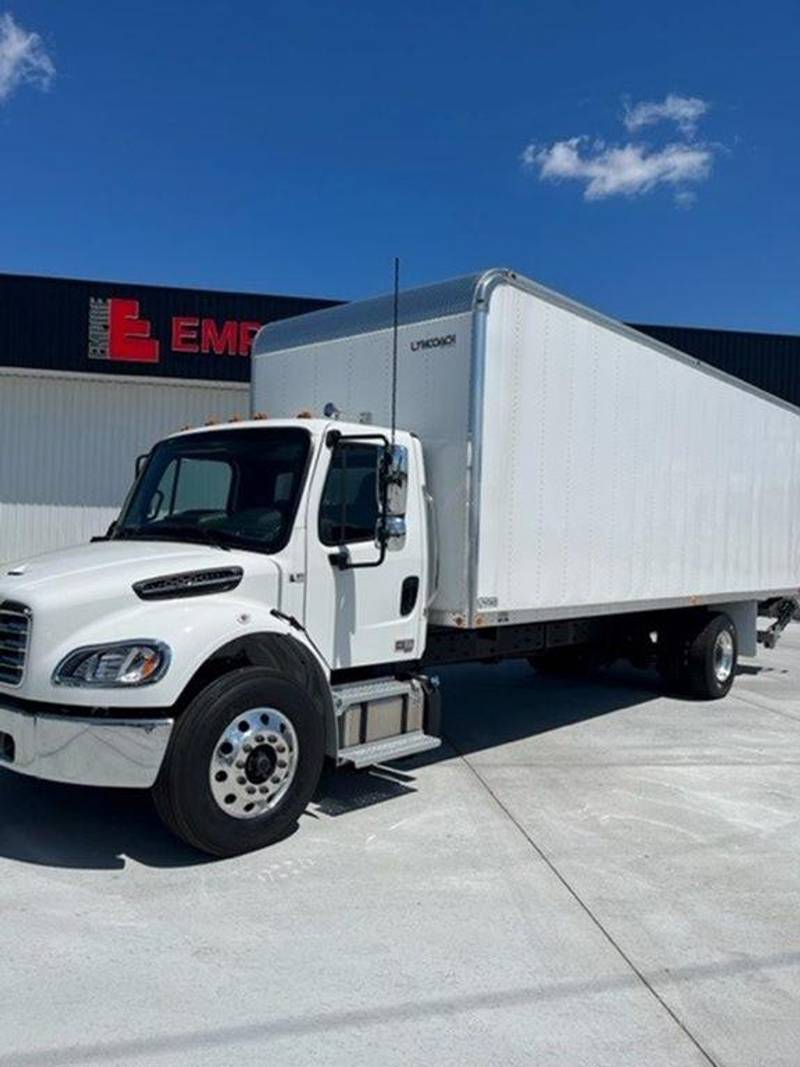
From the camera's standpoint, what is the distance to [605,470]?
7.57 meters

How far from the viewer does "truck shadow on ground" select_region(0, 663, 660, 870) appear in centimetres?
502

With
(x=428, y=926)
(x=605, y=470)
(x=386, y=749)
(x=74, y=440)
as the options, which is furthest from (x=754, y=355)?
(x=428, y=926)

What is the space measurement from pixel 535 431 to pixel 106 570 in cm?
321

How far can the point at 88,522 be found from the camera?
2027 centimetres

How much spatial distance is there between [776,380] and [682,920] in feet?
71.1

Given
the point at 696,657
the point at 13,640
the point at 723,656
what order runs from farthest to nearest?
the point at 723,656
the point at 696,657
the point at 13,640

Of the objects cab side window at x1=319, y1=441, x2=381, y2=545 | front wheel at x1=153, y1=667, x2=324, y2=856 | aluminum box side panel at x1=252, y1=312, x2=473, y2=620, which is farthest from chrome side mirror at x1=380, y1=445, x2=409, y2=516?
front wheel at x1=153, y1=667, x2=324, y2=856

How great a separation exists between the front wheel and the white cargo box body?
1557 mm

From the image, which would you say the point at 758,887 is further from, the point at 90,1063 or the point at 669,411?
the point at 669,411

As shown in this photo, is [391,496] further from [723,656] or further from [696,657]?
[723,656]

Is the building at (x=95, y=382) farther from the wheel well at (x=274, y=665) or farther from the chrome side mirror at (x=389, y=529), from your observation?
the wheel well at (x=274, y=665)

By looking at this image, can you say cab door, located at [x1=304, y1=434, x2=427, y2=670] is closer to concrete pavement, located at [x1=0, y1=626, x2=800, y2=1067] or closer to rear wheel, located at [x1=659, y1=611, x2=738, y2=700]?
concrete pavement, located at [x1=0, y1=626, x2=800, y2=1067]

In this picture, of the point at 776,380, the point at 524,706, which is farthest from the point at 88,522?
the point at 776,380

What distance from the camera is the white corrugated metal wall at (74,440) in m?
19.8
